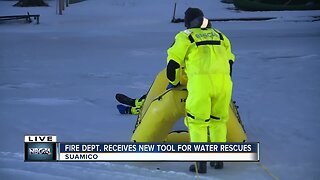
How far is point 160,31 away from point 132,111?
939 cm

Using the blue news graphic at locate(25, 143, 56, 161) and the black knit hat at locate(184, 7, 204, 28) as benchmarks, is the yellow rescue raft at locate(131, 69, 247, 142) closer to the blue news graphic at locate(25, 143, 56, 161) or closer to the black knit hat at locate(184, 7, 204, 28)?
the black knit hat at locate(184, 7, 204, 28)

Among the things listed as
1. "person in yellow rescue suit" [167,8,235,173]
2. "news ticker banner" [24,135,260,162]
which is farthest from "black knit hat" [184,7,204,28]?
"news ticker banner" [24,135,260,162]

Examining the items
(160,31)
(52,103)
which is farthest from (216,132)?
(160,31)

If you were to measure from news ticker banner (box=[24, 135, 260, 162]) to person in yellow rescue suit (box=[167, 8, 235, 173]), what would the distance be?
582mm

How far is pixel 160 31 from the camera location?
15758mm

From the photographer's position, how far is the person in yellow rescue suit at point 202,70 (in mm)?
4297

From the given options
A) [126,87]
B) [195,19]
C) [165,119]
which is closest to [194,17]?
[195,19]

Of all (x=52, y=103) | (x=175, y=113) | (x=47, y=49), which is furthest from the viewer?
(x=47, y=49)

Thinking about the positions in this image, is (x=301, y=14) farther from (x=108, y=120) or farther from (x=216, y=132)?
(x=216, y=132)

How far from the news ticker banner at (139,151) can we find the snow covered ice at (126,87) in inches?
21.1

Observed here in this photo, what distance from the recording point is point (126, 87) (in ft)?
27.0

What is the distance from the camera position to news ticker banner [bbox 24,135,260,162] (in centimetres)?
366

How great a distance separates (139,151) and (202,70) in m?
0.93

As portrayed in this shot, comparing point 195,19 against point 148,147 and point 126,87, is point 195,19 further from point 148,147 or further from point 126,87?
point 126,87
